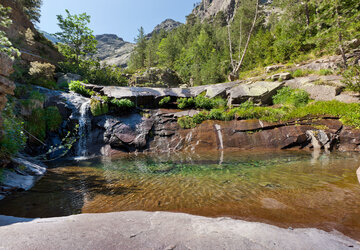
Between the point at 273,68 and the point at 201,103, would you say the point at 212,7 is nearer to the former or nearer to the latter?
the point at 273,68

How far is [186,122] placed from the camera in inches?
468

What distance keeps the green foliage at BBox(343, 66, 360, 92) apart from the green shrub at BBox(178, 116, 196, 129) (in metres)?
10.6

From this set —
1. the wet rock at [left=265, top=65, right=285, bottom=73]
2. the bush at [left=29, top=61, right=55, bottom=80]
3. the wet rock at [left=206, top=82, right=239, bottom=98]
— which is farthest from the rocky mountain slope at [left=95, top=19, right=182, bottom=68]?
the wet rock at [left=265, top=65, right=285, bottom=73]

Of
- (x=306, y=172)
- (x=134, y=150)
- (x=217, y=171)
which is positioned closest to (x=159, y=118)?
(x=134, y=150)

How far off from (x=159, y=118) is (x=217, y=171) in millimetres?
7712

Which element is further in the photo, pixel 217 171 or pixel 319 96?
pixel 319 96

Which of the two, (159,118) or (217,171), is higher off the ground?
(159,118)

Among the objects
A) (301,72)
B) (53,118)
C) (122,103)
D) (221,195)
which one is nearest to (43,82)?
(53,118)

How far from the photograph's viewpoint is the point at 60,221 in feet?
7.52

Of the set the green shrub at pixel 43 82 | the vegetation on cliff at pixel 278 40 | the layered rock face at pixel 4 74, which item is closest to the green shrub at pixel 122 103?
the green shrub at pixel 43 82

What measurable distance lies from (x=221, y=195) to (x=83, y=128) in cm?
1032

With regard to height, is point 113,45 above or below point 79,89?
above

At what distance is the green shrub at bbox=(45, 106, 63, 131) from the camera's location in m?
9.90

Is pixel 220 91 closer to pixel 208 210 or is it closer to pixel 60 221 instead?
pixel 208 210
